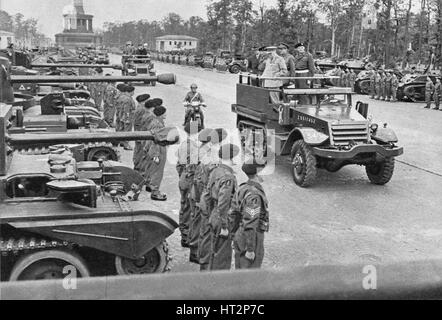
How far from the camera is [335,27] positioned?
55.8 metres

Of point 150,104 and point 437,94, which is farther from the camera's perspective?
point 437,94

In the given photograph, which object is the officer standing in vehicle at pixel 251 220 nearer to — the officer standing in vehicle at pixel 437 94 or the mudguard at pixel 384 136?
the mudguard at pixel 384 136

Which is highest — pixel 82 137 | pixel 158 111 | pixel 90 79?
pixel 90 79

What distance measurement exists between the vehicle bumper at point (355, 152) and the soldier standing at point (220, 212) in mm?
3938

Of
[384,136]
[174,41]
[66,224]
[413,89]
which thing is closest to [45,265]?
[66,224]

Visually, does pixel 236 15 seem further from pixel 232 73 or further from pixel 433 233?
pixel 433 233

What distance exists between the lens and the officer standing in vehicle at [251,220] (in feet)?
16.5

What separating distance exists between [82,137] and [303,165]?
5.19 metres

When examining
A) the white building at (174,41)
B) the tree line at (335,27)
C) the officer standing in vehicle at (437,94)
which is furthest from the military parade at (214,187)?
the white building at (174,41)

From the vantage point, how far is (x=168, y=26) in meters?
90.2

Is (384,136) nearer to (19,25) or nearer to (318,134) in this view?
(318,134)

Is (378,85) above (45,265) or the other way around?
above
